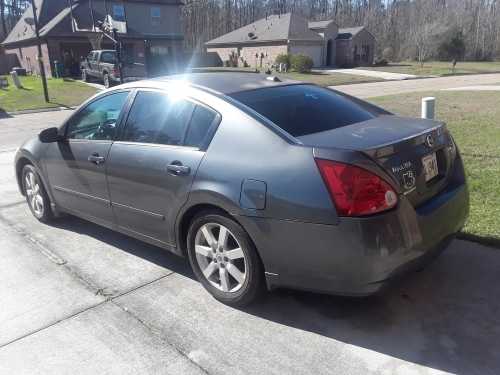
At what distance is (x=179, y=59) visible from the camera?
1554 inches

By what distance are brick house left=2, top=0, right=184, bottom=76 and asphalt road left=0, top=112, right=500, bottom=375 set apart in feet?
96.6

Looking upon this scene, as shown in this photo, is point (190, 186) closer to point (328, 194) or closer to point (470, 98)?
point (328, 194)

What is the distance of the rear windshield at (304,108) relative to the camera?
10.2 feet

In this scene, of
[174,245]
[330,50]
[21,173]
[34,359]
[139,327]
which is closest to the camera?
[34,359]

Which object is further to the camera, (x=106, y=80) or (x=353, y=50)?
(x=353, y=50)

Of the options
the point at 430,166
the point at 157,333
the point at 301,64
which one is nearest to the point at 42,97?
the point at 157,333

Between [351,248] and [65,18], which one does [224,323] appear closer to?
[351,248]

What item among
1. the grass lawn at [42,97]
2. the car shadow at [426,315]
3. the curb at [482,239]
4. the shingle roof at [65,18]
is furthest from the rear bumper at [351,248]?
the shingle roof at [65,18]

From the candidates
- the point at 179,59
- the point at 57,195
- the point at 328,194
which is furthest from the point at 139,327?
the point at 179,59

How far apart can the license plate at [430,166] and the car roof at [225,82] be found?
1331mm

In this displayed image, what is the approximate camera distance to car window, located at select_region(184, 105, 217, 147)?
3.21 meters

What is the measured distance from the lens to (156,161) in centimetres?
340

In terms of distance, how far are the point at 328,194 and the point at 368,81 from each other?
100 ft

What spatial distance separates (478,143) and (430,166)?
540cm
